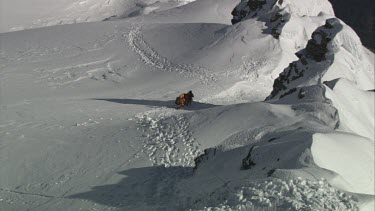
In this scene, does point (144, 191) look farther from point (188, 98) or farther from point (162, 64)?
A: point (162, 64)

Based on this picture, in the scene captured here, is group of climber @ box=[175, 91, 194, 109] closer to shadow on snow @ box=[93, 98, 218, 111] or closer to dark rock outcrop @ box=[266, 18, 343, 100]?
shadow on snow @ box=[93, 98, 218, 111]

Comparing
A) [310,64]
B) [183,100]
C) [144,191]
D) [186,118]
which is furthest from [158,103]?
[144,191]

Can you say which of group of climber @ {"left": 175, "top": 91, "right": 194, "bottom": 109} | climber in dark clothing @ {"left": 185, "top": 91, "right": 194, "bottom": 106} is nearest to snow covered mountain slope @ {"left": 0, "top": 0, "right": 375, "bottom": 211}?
group of climber @ {"left": 175, "top": 91, "right": 194, "bottom": 109}

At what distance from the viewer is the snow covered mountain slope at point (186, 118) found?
28.5ft

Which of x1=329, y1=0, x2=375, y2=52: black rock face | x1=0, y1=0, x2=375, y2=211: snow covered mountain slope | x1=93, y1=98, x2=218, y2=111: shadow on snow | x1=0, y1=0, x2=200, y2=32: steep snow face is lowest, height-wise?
x1=329, y1=0, x2=375, y2=52: black rock face

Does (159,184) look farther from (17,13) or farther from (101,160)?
(17,13)

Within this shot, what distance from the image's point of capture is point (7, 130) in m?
13.9

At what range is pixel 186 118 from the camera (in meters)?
14.1

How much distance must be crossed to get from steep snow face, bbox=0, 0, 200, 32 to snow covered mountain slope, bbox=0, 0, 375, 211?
1354 cm

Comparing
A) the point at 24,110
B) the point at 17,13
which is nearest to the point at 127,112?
the point at 24,110

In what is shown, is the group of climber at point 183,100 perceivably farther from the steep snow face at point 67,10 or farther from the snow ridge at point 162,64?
the steep snow face at point 67,10

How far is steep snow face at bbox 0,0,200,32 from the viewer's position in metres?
38.6

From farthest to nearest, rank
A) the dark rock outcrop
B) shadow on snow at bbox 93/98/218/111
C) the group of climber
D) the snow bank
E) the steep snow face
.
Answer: the steep snow face
shadow on snow at bbox 93/98/218/111
the group of climber
the dark rock outcrop
the snow bank

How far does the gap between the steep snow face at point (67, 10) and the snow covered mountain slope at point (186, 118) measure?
1354cm
